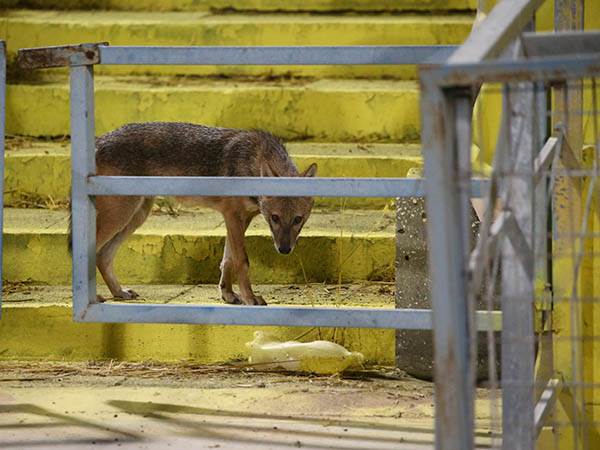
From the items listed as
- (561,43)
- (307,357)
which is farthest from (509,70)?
(307,357)

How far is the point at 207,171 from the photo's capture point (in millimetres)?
7367

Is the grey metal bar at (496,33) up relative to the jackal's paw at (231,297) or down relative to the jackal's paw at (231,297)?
up

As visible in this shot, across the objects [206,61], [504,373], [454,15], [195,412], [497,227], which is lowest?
[195,412]

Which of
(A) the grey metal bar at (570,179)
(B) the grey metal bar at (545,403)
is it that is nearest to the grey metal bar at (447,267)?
(B) the grey metal bar at (545,403)

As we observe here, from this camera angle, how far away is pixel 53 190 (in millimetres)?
7871

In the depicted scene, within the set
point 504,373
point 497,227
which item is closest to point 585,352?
point 504,373

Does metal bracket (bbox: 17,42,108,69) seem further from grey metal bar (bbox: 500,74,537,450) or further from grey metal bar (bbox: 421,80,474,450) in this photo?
grey metal bar (bbox: 421,80,474,450)

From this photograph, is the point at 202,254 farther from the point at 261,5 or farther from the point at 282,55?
the point at 261,5

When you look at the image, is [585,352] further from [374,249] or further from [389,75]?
[389,75]

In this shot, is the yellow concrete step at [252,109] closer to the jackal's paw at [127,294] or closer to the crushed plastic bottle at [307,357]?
the jackal's paw at [127,294]

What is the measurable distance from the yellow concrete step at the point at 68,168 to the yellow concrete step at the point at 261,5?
1.60 metres

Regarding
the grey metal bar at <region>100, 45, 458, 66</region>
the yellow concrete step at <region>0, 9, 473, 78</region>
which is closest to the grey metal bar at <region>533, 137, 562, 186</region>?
the grey metal bar at <region>100, 45, 458, 66</region>

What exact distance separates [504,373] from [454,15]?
18.9ft

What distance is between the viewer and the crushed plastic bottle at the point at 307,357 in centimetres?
613
